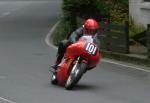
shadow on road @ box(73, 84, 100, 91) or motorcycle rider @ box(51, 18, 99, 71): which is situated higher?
motorcycle rider @ box(51, 18, 99, 71)

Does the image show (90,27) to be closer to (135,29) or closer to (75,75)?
(75,75)

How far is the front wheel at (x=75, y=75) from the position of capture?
13172 millimetres

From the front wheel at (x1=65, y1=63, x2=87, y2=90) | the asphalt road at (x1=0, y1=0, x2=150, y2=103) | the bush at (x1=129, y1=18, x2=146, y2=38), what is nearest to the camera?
the asphalt road at (x1=0, y1=0, x2=150, y2=103)

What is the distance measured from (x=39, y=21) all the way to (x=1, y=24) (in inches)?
84.2

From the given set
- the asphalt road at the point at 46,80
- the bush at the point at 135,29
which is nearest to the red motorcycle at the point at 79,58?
the asphalt road at the point at 46,80

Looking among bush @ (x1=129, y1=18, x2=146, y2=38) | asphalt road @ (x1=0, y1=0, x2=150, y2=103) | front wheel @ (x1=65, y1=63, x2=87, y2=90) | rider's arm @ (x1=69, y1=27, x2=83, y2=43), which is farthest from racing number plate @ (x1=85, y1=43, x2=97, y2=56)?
bush @ (x1=129, y1=18, x2=146, y2=38)

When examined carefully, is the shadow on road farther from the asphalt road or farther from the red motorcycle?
the red motorcycle

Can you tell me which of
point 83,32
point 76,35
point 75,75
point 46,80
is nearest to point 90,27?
point 83,32

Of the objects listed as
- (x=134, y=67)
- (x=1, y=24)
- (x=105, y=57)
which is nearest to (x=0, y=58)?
(x=105, y=57)

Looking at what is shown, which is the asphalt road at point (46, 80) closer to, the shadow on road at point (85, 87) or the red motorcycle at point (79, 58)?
the shadow on road at point (85, 87)

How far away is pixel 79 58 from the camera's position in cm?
1332

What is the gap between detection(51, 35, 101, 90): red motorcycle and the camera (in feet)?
43.4

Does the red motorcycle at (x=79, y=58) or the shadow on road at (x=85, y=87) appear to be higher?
the red motorcycle at (x=79, y=58)

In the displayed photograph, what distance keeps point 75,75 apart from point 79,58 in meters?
0.38
